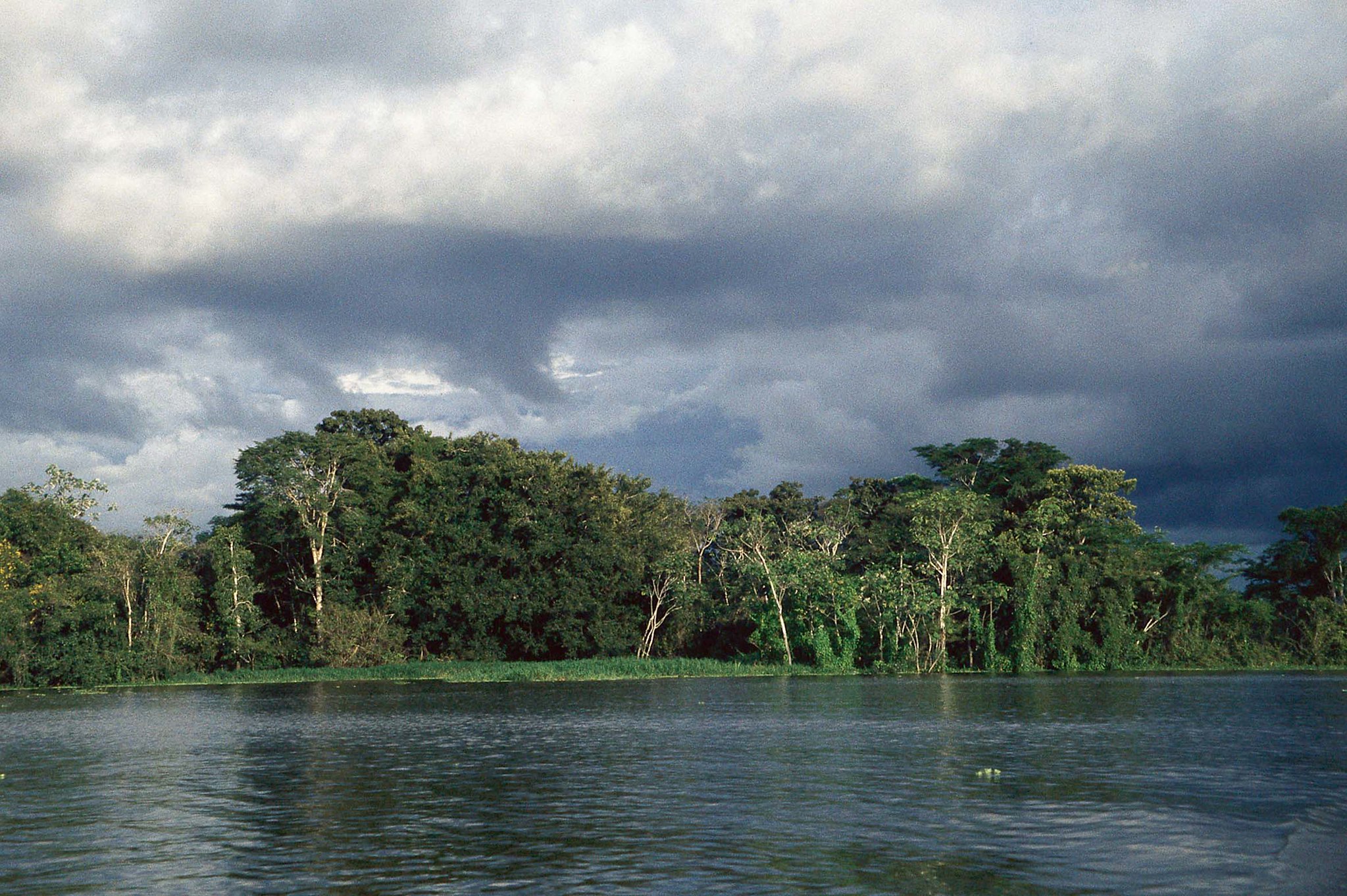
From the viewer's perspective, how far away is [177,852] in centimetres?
1795

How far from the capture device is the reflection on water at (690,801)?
52.4 feet

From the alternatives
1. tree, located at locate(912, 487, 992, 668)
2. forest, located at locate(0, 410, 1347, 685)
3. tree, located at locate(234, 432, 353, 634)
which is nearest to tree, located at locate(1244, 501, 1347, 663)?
forest, located at locate(0, 410, 1347, 685)

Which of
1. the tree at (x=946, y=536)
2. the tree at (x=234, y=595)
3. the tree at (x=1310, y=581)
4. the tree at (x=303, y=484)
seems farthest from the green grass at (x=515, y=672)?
the tree at (x=1310, y=581)

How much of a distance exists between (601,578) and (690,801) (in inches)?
2334

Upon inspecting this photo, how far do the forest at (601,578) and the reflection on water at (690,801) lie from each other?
96.6 ft

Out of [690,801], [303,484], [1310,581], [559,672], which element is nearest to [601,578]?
[559,672]

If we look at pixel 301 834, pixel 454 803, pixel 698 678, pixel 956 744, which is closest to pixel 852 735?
pixel 956 744

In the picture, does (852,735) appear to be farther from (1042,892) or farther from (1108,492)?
(1108,492)

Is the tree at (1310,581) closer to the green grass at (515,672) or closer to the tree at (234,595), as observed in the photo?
the green grass at (515,672)

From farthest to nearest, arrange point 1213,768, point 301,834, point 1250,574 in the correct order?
point 1250,574, point 1213,768, point 301,834

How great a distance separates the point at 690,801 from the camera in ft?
72.4

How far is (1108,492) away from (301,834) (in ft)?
235

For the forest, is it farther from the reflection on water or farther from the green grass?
the reflection on water

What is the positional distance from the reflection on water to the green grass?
1062 inches
